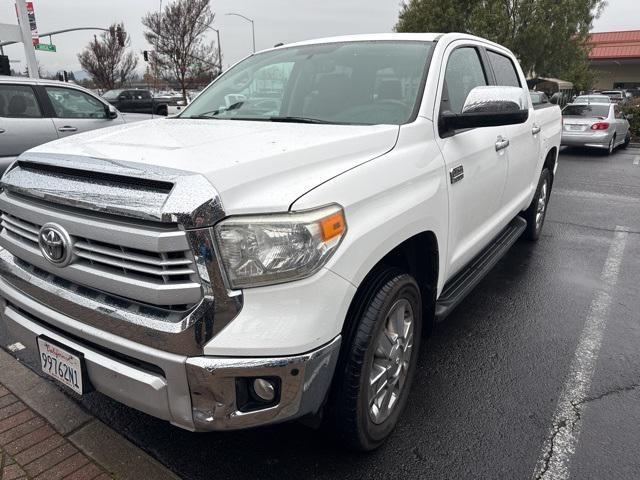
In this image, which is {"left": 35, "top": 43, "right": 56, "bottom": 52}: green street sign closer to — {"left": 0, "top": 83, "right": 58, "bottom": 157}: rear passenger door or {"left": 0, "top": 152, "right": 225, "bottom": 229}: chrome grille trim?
{"left": 0, "top": 83, "right": 58, "bottom": 157}: rear passenger door

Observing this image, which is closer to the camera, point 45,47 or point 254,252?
point 254,252

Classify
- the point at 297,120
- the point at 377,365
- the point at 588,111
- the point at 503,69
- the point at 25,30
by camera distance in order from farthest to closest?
the point at 25,30 → the point at 588,111 → the point at 503,69 → the point at 297,120 → the point at 377,365

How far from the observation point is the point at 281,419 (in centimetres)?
185

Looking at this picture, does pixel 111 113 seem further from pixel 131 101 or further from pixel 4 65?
pixel 131 101

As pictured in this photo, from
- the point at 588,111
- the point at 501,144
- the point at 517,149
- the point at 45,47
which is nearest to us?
the point at 501,144

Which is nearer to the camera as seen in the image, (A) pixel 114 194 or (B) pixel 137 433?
(A) pixel 114 194

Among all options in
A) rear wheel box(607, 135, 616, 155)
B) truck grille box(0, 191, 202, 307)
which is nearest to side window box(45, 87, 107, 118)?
truck grille box(0, 191, 202, 307)

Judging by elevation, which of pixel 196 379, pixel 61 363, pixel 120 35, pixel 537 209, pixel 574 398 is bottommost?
pixel 574 398

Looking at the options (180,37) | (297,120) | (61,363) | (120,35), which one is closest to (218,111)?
(297,120)

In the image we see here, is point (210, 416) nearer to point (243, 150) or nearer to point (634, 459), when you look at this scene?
point (243, 150)

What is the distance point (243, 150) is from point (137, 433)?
1.54 meters

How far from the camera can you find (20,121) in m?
6.98

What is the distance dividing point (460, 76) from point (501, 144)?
55 cm

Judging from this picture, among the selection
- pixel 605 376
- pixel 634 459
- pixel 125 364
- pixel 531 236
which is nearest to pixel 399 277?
pixel 125 364
